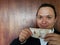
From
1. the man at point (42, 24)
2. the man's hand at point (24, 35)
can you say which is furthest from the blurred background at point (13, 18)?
the man's hand at point (24, 35)

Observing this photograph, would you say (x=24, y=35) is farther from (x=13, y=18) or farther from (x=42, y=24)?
(x=13, y=18)

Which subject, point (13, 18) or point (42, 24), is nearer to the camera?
point (42, 24)

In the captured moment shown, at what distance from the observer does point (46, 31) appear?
0.85 meters

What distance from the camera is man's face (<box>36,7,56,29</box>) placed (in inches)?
36.1

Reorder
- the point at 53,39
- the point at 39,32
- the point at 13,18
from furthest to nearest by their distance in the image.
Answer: the point at 13,18
the point at 39,32
the point at 53,39

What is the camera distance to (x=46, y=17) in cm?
92

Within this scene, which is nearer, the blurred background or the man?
the man

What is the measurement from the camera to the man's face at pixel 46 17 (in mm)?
917

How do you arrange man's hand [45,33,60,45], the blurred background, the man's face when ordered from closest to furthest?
man's hand [45,33,60,45] → the man's face → the blurred background

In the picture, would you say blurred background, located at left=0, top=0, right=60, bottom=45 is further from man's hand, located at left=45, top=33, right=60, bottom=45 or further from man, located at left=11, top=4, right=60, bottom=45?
man's hand, located at left=45, top=33, right=60, bottom=45

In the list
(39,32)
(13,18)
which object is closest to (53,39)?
(39,32)

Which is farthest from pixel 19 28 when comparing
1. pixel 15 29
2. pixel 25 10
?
pixel 25 10

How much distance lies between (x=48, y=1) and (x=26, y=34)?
1.51 ft

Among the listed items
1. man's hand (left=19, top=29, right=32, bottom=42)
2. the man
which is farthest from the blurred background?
man's hand (left=19, top=29, right=32, bottom=42)
